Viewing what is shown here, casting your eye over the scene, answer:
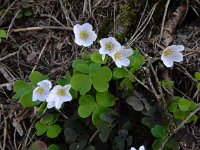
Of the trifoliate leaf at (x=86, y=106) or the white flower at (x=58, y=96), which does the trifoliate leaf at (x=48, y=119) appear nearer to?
the white flower at (x=58, y=96)

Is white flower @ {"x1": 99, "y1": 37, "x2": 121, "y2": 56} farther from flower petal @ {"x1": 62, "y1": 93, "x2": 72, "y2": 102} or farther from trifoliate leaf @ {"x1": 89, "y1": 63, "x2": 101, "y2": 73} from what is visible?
flower petal @ {"x1": 62, "y1": 93, "x2": 72, "y2": 102}

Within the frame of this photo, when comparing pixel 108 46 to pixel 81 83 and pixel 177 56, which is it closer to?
pixel 81 83

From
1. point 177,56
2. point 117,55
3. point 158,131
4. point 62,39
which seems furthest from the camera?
point 62,39

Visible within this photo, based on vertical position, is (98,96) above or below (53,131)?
above

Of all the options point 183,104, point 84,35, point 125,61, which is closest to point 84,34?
point 84,35

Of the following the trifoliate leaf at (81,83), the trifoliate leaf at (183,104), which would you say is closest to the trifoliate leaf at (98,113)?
the trifoliate leaf at (81,83)

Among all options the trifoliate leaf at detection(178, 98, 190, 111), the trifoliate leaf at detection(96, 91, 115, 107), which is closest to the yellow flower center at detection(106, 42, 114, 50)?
the trifoliate leaf at detection(96, 91, 115, 107)

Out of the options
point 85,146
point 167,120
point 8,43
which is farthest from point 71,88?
point 8,43
